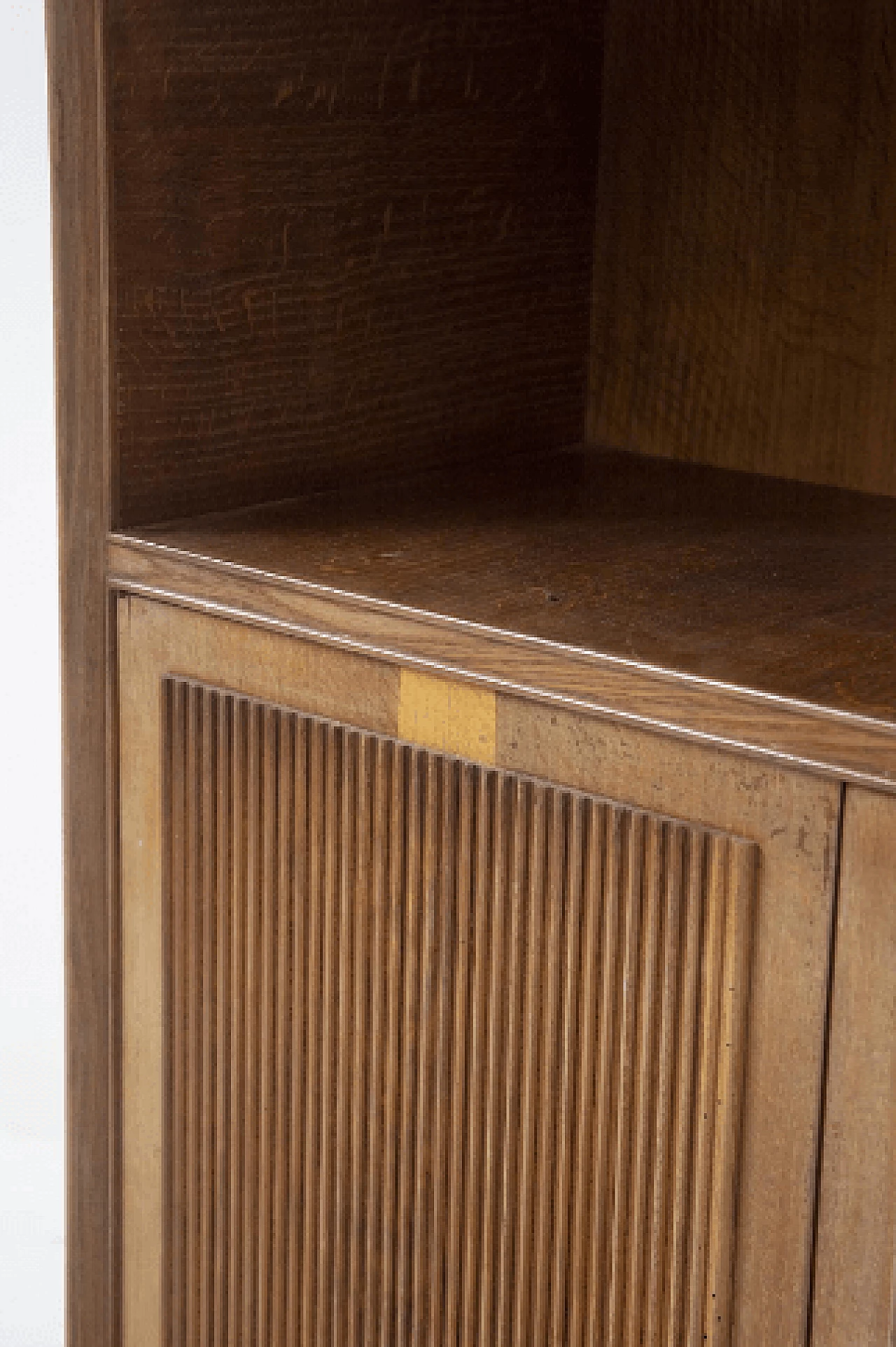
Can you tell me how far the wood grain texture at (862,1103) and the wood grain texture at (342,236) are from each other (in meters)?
0.56

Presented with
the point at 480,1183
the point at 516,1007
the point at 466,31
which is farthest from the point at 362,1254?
the point at 466,31

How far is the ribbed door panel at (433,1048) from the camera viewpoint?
3.96 feet

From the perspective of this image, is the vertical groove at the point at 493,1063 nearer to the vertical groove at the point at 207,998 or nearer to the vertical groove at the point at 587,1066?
the vertical groove at the point at 587,1066

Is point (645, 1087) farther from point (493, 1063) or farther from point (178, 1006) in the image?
point (178, 1006)

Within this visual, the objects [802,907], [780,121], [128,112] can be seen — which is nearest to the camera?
[802,907]

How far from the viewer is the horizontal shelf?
3.74 ft

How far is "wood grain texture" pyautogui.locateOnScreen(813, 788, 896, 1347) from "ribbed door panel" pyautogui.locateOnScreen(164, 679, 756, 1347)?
60 mm

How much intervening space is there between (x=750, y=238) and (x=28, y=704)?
1027mm

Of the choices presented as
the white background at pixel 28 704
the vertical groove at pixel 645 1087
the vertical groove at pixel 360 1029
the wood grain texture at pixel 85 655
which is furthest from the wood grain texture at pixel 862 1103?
the white background at pixel 28 704

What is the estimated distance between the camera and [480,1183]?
1314 millimetres

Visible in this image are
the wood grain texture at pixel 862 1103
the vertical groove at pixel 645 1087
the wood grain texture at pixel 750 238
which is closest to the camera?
the wood grain texture at pixel 862 1103

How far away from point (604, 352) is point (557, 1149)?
2.31 feet

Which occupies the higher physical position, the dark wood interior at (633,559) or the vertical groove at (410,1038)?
the dark wood interior at (633,559)

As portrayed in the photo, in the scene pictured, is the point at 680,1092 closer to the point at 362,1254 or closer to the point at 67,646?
the point at 362,1254
